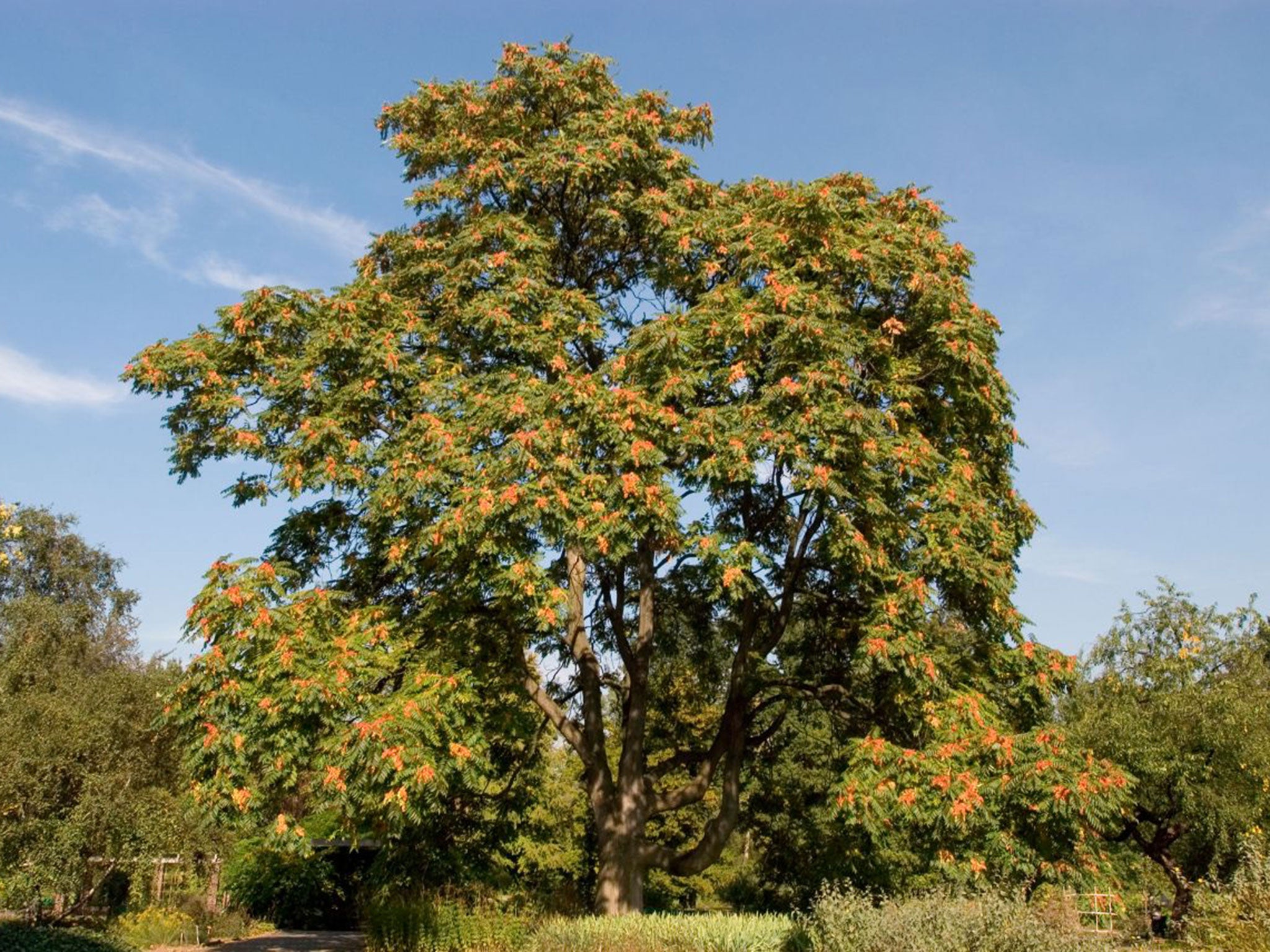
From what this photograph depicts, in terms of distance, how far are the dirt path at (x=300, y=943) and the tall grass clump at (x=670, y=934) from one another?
8.00m

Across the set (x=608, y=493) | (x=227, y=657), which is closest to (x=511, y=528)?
(x=608, y=493)

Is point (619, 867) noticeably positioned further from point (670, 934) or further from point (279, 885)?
point (279, 885)

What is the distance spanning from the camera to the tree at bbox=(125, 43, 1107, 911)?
14391 mm

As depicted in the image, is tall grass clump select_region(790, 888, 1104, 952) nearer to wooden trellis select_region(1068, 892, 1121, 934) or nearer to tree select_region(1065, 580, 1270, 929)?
wooden trellis select_region(1068, 892, 1121, 934)

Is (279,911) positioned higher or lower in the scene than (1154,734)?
lower

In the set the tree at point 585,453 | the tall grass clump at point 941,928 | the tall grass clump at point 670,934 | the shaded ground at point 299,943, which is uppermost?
the tree at point 585,453

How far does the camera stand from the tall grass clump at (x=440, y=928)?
57.1 feet

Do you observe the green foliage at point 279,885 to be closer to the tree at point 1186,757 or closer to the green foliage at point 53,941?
the green foliage at point 53,941

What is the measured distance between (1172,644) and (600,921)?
88.9 feet

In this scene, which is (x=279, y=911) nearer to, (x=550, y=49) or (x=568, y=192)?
(x=568, y=192)

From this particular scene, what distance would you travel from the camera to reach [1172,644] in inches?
1332

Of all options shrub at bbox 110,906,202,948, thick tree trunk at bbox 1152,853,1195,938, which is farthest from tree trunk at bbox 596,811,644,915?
thick tree trunk at bbox 1152,853,1195,938

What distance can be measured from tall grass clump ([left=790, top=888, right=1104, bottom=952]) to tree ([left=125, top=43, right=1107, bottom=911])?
4184 millimetres

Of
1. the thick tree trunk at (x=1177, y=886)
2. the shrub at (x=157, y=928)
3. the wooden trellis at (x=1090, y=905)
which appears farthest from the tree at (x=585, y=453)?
the thick tree trunk at (x=1177, y=886)
